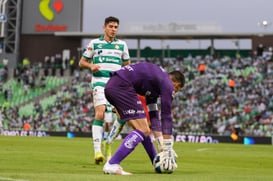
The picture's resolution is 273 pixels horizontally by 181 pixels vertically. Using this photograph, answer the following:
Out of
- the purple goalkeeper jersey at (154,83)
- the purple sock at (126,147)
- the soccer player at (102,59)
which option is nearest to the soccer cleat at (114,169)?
the purple sock at (126,147)

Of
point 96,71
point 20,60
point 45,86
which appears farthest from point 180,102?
point 96,71

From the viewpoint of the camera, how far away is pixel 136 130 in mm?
10336

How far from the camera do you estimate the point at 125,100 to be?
34.1 ft

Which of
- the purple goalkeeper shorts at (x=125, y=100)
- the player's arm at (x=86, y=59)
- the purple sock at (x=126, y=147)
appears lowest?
the purple sock at (x=126, y=147)

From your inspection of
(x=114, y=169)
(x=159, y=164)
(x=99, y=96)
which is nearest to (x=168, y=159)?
(x=159, y=164)

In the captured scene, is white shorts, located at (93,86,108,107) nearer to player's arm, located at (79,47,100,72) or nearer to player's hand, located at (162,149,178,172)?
player's arm, located at (79,47,100,72)

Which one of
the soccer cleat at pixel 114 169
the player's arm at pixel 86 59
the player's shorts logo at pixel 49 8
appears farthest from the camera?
the player's shorts logo at pixel 49 8

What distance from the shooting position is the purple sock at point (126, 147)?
33.1 ft

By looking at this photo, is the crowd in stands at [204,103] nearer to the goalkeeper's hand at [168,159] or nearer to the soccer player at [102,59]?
the soccer player at [102,59]

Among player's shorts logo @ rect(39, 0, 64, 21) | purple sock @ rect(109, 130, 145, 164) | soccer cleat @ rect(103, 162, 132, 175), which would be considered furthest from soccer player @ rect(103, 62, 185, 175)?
player's shorts logo @ rect(39, 0, 64, 21)

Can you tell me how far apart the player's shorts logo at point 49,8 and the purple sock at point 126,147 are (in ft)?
183

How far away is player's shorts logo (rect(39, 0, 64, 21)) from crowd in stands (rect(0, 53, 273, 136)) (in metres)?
10.0

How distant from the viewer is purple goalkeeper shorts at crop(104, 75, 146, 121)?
34.1ft

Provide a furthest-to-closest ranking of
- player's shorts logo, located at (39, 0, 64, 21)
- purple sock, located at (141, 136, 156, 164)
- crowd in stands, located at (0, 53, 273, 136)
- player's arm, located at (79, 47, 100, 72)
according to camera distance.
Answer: player's shorts logo, located at (39, 0, 64, 21), crowd in stands, located at (0, 53, 273, 136), player's arm, located at (79, 47, 100, 72), purple sock, located at (141, 136, 156, 164)
